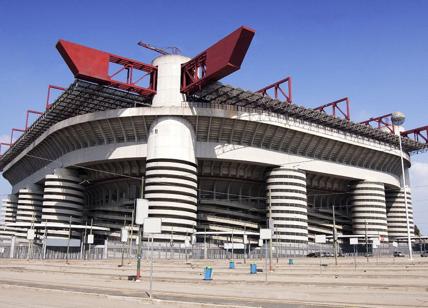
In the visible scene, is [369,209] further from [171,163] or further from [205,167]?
[171,163]

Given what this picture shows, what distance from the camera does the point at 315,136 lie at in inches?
3036

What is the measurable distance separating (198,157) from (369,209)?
130 feet

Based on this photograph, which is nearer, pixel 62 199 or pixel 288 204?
pixel 288 204

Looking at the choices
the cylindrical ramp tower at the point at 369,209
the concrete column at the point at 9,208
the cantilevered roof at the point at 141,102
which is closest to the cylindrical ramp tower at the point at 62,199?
the cantilevered roof at the point at 141,102

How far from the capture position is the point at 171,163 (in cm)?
6512

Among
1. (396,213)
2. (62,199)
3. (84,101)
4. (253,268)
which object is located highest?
(84,101)

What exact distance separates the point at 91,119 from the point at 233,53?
89.5 feet

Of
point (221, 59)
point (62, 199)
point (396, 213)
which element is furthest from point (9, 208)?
point (396, 213)

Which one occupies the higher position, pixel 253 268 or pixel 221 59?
pixel 221 59

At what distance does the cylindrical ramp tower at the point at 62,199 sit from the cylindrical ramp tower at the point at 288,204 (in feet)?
112

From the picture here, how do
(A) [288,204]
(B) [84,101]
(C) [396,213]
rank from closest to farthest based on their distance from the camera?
1. (B) [84,101]
2. (A) [288,204]
3. (C) [396,213]

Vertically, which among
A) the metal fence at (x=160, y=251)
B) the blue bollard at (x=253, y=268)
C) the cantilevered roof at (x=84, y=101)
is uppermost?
the cantilevered roof at (x=84, y=101)

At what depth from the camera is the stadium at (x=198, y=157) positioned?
2530 inches

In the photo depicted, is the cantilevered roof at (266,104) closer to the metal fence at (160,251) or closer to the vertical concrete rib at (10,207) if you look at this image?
the metal fence at (160,251)
